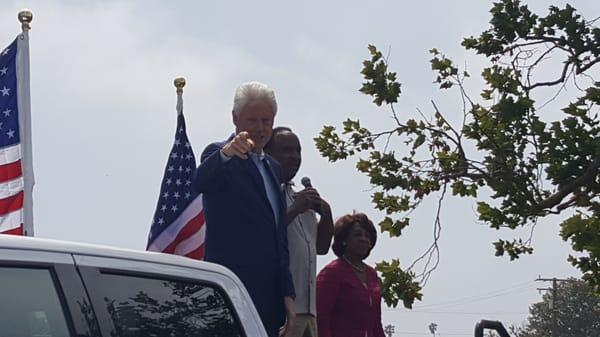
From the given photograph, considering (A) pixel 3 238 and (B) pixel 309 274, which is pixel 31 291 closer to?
(A) pixel 3 238

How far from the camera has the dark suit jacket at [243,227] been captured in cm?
526

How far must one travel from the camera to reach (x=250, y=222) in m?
5.30

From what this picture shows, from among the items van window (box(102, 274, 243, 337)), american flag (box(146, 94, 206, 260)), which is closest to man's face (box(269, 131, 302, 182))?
american flag (box(146, 94, 206, 260))

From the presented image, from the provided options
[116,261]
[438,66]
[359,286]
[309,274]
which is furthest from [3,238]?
[438,66]

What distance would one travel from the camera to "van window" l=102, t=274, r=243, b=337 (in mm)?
3445

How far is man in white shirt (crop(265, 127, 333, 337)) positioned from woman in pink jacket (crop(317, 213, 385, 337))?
0.65 meters

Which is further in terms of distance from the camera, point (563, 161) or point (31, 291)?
point (563, 161)

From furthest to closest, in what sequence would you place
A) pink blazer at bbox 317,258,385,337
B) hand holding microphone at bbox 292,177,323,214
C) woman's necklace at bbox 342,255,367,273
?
woman's necklace at bbox 342,255,367,273
pink blazer at bbox 317,258,385,337
hand holding microphone at bbox 292,177,323,214

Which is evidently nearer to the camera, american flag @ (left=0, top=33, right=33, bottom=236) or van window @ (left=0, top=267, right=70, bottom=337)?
van window @ (left=0, top=267, right=70, bottom=337)

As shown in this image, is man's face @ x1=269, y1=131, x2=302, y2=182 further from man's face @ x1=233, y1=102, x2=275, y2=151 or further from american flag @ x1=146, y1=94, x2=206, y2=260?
american flag @ x1=146, y1=94, x2=206, y2=260

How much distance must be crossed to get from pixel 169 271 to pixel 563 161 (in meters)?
7.13

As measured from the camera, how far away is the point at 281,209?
550 centimetres

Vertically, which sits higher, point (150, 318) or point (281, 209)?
point (281, 209)

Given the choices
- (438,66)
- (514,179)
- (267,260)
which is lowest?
(267,260)
